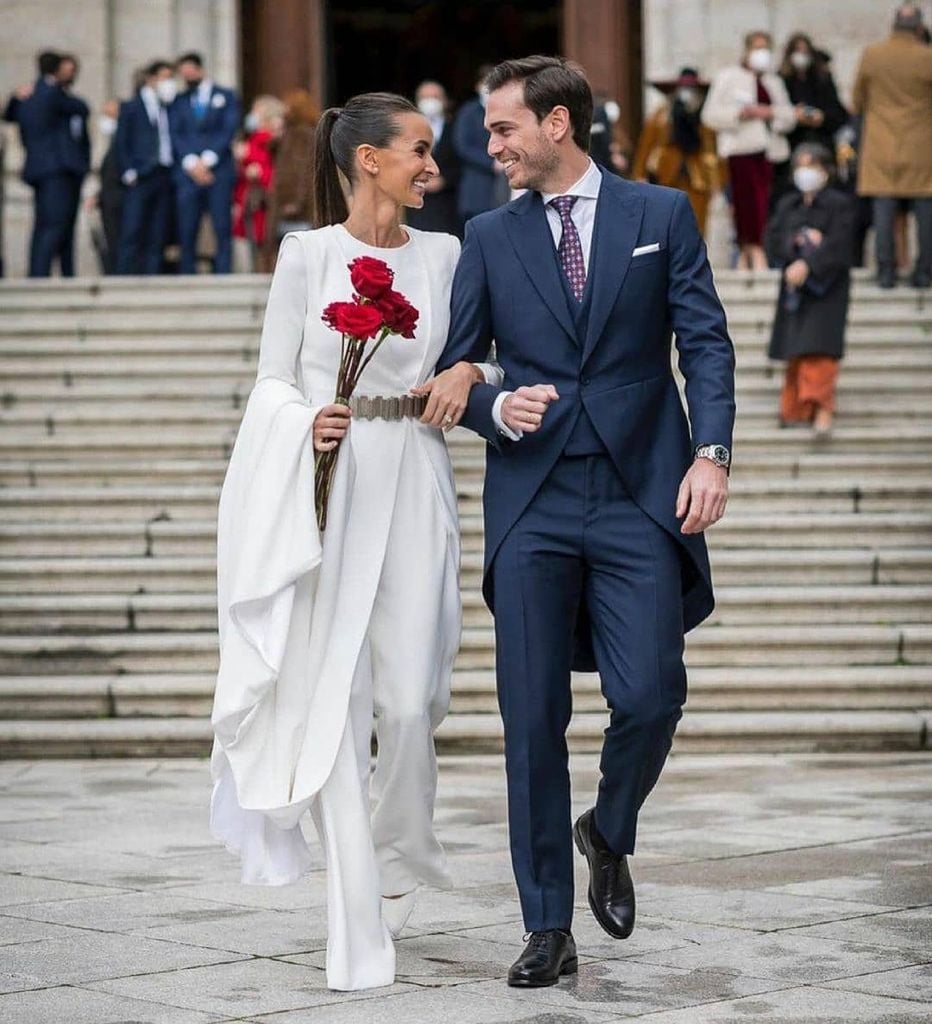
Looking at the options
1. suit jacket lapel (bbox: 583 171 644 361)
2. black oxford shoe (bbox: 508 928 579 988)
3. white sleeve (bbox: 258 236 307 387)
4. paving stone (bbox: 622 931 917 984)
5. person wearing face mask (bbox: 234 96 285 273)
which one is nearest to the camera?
black oxford shoe (bbox: 508 928 579 988)

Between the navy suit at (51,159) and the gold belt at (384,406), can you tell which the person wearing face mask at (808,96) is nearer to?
the navy suit at (51,159)

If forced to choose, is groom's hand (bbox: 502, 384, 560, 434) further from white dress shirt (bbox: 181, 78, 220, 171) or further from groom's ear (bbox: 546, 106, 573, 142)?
white dress shirt (bbox: 181, 78, 220, 171)

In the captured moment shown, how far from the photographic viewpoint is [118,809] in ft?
26.8

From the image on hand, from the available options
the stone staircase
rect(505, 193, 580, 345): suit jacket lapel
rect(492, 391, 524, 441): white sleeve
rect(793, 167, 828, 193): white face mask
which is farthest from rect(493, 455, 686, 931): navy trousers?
rect(793, 167, 828, 193): white face mask

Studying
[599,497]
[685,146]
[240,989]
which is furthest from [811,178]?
[240,989]

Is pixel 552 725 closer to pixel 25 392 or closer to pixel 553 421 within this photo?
pixel 553 421

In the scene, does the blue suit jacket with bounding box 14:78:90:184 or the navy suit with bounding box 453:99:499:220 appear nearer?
the navy suit with bounding box 453:99:499:220

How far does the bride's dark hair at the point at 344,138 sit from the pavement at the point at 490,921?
1.87 metres

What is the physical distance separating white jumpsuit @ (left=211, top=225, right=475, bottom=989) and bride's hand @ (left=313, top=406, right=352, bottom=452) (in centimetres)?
3

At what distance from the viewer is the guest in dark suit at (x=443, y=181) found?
1617 cm

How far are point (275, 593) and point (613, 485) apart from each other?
0.84 metres

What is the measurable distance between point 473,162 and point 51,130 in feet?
10.7

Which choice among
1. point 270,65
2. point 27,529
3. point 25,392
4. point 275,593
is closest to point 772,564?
point 27,529

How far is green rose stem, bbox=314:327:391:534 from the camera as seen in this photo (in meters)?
5.21
